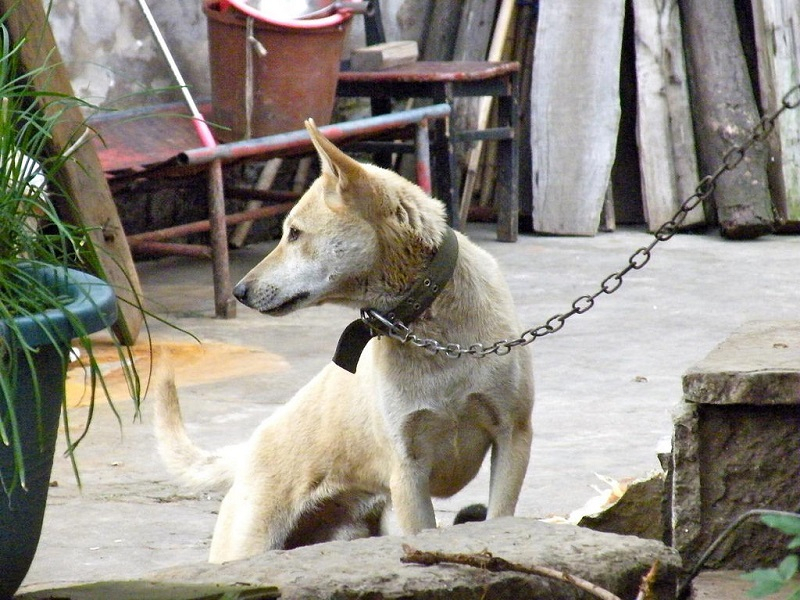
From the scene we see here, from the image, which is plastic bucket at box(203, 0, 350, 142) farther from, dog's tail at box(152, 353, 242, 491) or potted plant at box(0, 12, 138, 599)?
potted plant at box(0, 12, 138, 599)

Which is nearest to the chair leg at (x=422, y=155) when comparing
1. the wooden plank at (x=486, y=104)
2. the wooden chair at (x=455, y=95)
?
the wooden chair at (x=455, y=95)

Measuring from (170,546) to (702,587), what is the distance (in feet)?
5.38

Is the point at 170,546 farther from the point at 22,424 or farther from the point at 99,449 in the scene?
the point at 22,424

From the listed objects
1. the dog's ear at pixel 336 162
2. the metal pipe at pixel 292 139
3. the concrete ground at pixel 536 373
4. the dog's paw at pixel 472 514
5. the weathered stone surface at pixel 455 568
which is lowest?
the concrete ground at pixel 536 373

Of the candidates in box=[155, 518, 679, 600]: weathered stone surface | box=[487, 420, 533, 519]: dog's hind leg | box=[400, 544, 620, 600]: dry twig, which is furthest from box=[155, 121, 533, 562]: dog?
box=[400, 544, 620, 600]: dry twig

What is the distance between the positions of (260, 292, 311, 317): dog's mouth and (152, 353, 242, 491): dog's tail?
13.9 inches

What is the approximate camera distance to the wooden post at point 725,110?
779cm

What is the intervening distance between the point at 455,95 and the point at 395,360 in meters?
4.98

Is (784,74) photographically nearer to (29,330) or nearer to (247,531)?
(247,531)

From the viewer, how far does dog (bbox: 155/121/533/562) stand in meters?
2.84

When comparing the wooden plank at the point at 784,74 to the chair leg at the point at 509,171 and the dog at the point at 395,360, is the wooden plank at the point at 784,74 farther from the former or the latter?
the dog at the point at 395,360

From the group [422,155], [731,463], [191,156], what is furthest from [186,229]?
[731,463]

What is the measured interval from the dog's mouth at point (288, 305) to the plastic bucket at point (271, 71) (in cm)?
332

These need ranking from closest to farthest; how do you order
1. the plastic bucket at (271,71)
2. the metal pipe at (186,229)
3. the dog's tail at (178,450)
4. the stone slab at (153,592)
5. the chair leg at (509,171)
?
the stone slab at (153,592) → the dog's tail at (178,450) → the plastic bucket at (271,71) → the metal pipe at (186,229) → the chair leg at (509,171)
